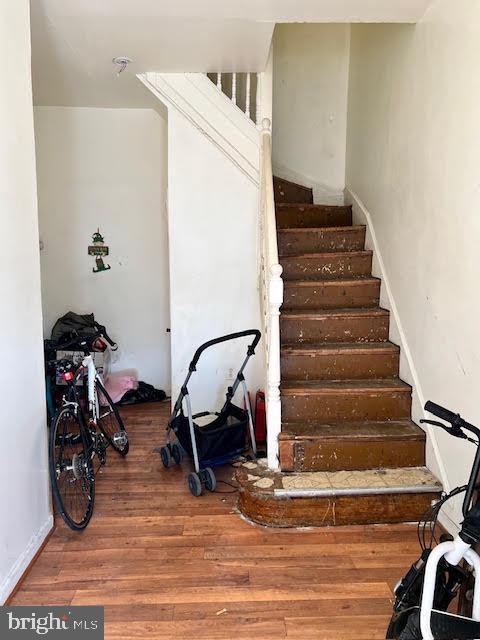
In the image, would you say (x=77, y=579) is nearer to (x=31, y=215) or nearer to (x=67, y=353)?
(x=31, y=215)

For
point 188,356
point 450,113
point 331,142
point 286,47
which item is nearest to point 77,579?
point 188,356

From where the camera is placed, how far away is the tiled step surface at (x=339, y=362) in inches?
123

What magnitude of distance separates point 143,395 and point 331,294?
2.17 meters

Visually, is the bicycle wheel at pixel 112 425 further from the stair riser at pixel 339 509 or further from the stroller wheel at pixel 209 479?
the stair riser at pixel 339 509

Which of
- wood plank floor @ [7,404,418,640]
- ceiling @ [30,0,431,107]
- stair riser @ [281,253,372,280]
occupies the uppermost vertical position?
ceiling @ [30,0,431,107]

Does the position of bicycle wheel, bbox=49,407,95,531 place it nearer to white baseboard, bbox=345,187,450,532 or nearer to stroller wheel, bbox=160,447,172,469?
stroller wheel, bbox=160,447,172,469

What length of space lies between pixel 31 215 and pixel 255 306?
79.5 inches

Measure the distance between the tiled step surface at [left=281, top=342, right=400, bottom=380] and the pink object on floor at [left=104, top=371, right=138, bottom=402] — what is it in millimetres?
1988

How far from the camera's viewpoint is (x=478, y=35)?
7.04 ft

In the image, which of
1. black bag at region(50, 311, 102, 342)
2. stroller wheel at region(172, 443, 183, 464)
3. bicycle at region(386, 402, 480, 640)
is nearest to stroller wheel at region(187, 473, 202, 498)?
stroller wheel at region(172, 443, 183, 464)

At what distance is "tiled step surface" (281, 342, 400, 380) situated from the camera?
3.12 m

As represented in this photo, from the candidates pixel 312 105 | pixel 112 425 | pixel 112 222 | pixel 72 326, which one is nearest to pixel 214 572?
pixel 112 425

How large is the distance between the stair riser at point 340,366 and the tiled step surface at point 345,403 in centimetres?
17

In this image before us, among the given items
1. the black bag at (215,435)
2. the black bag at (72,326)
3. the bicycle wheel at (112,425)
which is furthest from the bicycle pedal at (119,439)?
the black bag at (72,326)
